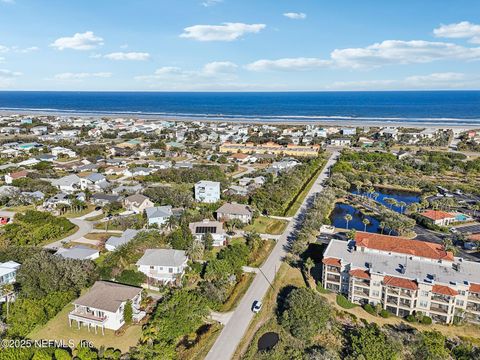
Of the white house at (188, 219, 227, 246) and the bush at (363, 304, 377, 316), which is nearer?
the bush at (363, 304, 377, 316)

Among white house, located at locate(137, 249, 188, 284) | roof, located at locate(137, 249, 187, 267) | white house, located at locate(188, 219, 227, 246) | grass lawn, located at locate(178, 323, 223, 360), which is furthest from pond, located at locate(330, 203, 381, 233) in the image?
grass lawn, located at locate(178, 323, 223, 360)

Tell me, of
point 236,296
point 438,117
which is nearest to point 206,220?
point 236,296

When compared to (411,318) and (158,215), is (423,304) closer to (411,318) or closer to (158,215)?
(411,318)

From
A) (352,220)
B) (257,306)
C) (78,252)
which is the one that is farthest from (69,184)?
(352,220)

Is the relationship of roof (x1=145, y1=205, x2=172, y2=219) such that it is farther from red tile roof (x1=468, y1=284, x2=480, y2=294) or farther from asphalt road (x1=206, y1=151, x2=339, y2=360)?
red tile roof (x1=468, y1=284, x2=480, y2=294)

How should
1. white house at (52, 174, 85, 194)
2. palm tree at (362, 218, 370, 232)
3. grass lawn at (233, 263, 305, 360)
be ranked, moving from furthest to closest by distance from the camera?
white house at (52, 174, 85, 194) < palm tree at (362, 218, 370, 232) < grass lawn at (233, 263, 305, 360)

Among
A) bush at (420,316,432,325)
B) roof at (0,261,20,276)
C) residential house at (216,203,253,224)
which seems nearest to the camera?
bush at (420,316,432,325)

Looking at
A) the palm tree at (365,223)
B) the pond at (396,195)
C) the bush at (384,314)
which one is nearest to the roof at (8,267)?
the bush at (384,314)
